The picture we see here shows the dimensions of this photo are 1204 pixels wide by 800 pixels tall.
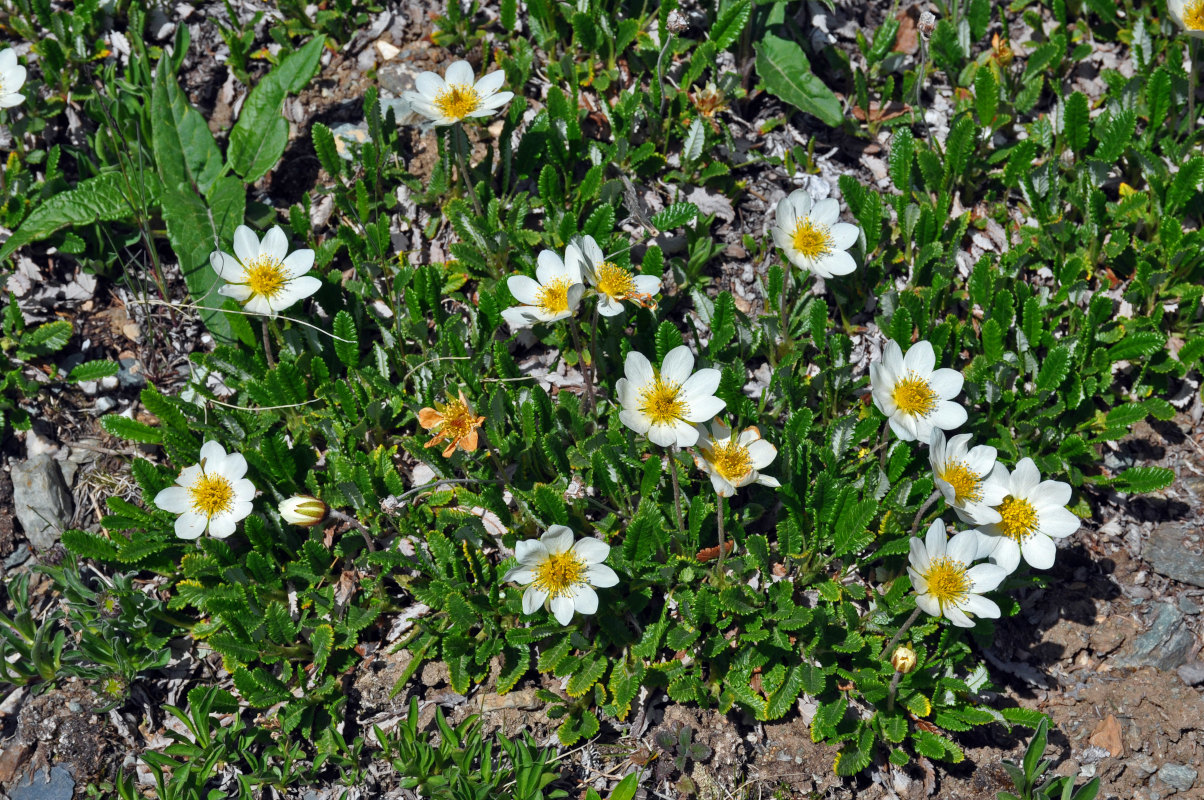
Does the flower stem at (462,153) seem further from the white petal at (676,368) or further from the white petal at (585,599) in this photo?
the white petal at (585,599)

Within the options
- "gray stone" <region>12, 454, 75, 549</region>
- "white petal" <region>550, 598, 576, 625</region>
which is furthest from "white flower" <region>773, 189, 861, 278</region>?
"gray stone" <region>12, 454, 75, 549</region>

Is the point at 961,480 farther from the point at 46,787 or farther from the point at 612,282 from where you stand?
the point at 46,787

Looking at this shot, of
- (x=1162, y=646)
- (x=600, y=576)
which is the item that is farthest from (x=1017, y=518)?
(x=600, y=576)

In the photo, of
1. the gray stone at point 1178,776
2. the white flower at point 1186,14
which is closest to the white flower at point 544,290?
the gray stone at point 1178,776

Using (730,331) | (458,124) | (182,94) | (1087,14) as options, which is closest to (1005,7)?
(1087,14)

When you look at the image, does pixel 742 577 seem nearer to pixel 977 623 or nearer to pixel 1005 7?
pixel 977 623

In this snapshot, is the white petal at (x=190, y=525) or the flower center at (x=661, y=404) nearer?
the flower center at (x=661, y=404)
